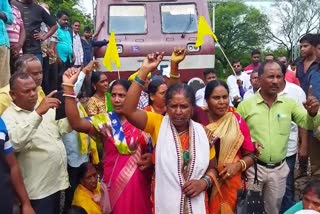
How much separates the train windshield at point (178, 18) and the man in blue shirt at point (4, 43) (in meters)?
4.56

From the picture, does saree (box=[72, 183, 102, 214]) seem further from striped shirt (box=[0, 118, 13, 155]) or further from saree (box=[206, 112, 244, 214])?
striped shirt (box=[0, 118, 13, 155])

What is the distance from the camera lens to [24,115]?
3469mm

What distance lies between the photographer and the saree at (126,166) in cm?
378

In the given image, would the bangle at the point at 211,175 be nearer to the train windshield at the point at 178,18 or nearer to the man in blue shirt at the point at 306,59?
the man in blue shirt at the point at 306,59

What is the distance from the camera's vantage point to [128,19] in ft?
31.8

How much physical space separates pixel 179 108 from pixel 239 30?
50129 mm

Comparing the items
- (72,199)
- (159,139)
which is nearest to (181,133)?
(159,139)

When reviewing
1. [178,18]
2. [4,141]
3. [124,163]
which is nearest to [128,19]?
[178,18]

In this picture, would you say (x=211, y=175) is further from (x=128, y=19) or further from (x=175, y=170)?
(x=128, y=19)

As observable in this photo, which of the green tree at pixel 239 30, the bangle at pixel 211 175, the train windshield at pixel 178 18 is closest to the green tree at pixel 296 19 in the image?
the green tree at pixel 239 30

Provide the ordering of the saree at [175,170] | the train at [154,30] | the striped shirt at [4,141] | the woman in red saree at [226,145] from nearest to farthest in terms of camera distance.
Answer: the striped shirt at [4,141], the saree at [175,170], the woman in red saree at [226,145], the train at [154,30]

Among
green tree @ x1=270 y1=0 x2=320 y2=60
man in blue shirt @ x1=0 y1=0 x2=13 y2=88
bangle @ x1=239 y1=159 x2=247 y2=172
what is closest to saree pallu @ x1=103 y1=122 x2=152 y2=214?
bangle @ x1=239 y1=159 x2=247 y2=172

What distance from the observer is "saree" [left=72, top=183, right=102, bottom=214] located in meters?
4.24

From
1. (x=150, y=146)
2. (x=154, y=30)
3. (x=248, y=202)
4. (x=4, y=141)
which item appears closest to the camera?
(x=4, y=141)
